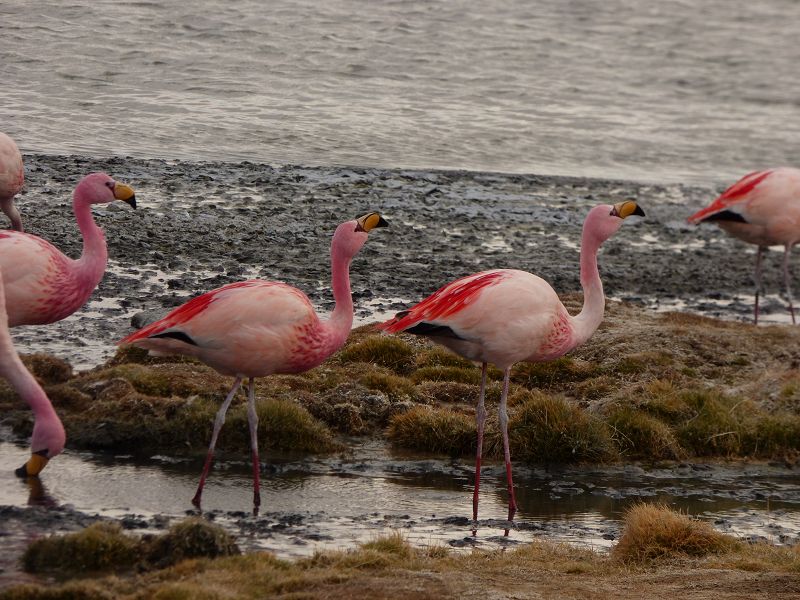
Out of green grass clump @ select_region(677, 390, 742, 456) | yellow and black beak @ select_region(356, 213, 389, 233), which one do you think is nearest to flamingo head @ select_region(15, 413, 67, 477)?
yellow and black beak @ select_region(356, 213, 389, 233)

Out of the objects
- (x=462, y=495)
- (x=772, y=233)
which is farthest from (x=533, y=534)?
(x=772, y=233)

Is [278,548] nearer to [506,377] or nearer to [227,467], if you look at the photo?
[227,467]

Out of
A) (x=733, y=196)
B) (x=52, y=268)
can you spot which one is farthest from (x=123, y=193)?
(x=733, y=196)

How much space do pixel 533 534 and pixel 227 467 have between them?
88.0 inches

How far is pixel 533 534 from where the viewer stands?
327 inches

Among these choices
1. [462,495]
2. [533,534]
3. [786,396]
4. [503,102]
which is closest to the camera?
[533,534]

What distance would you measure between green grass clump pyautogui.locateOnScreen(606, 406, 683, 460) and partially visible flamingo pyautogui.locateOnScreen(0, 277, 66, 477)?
449 centimetres

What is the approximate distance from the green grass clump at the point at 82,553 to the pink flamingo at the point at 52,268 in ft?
→ 9.61

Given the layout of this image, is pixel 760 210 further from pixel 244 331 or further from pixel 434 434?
pixel 244 331

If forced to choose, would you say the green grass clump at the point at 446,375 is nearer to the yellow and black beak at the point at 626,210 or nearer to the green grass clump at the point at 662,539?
the yellow and black beak at the point at 626,210

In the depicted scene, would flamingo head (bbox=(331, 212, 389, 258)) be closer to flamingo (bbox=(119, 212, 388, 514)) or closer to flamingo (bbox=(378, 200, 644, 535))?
flamingo (bbox=(119, 212, 388, 514))

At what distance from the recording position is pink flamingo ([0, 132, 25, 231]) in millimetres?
12578

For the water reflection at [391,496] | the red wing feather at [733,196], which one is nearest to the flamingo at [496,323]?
the water reflection at [391,496]

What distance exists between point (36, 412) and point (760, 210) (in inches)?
368
